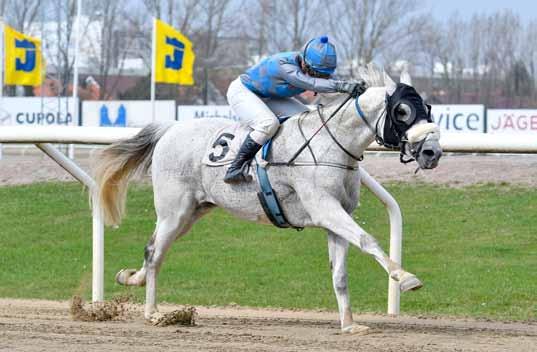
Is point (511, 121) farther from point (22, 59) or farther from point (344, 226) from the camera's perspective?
point (344, 226)

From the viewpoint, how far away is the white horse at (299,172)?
6.28 meters

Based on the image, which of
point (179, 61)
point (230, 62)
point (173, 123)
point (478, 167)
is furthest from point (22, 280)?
point (230, 62)

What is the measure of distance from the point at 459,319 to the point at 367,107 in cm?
204

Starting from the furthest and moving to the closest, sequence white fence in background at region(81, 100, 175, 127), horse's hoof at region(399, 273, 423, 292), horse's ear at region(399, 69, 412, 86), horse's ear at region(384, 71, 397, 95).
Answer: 1. white fence in background at region(81, 100, 175, 127)
2. horse's ear at region(399, 69, 412, 86)
3. horse's ear at region(384, 71, 397, 95)
4. horse's hoof at region(399, 273, 423, 292)

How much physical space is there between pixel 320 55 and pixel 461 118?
16.8 m

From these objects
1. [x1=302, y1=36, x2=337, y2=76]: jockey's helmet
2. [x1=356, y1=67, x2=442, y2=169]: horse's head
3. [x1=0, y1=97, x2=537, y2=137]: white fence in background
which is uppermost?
[x1=302, y1=36, x2=337, y2=76]: jockey's helmet

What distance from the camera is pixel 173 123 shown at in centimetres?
766

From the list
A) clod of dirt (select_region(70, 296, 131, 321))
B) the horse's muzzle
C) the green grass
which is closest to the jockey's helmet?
the horse's muzzle

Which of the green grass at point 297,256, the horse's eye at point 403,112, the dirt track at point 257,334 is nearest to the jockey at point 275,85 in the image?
the horse's eye at point 403,112

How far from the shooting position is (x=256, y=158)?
22.5 ft

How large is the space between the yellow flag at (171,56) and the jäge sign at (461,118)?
5219 millimetres

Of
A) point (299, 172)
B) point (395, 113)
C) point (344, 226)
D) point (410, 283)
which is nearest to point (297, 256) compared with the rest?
point (299, 172)

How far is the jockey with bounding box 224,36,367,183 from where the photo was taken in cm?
663

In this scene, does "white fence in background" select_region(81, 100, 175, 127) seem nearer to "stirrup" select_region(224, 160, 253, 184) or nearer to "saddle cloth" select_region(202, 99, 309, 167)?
"saddle cloth" select_region(202, 99, 309, 167)
